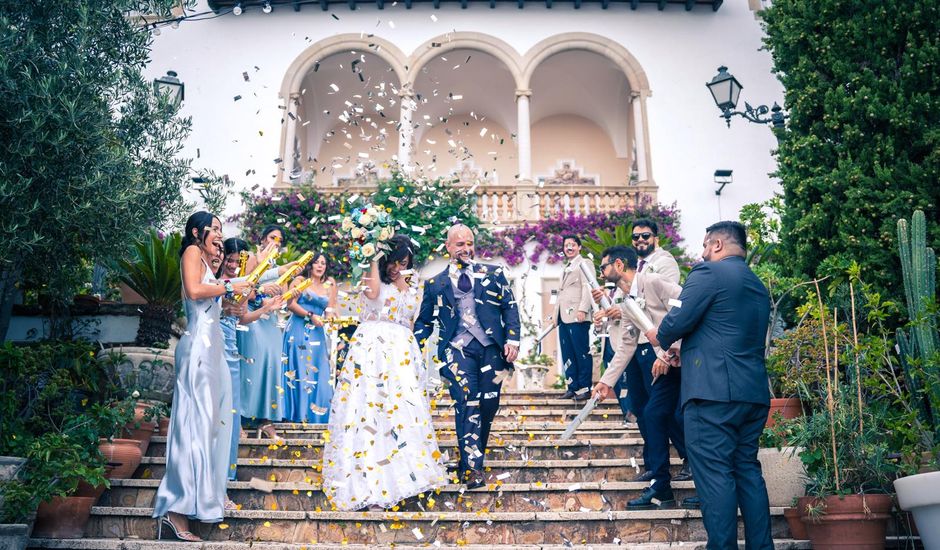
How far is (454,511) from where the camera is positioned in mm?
5520

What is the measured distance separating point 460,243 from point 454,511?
6.35ft

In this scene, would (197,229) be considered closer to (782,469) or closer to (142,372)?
(142,372)

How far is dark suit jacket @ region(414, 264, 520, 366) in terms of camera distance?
6195 mm

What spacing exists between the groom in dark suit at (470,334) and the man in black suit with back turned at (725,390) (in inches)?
63.5

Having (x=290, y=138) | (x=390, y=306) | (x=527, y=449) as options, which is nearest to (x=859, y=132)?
(x=527, y=449)

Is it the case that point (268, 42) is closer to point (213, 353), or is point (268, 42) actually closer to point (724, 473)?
point (213, 353)

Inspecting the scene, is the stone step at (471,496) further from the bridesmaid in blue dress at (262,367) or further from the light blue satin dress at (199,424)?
the bridesmaid in blue dress at (262,367)

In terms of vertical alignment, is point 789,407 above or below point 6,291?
below

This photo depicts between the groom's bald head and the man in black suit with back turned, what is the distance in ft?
6.08

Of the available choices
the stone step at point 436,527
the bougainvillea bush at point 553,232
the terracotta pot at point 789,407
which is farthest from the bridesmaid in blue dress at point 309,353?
the bougainvillea bush at point 553,232

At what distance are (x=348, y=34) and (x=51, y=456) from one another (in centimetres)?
1435

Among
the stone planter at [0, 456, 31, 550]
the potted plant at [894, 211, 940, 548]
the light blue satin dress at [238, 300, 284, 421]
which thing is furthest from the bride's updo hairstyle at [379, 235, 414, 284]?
the potted plant at [894, 211, 940, 548]

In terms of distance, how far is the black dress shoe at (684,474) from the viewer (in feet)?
19.7

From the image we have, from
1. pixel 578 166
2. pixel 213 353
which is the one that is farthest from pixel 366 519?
pixel 578 166
